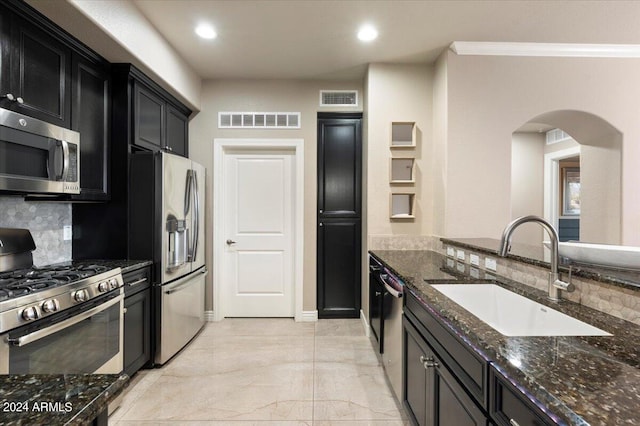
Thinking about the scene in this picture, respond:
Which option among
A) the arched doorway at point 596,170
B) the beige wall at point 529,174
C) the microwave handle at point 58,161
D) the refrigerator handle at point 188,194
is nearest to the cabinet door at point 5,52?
the microwave handle at point 58,161

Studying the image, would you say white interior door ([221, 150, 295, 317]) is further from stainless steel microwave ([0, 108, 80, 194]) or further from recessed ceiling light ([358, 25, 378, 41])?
stainless steel microwave ([0, 108, 80, 194])

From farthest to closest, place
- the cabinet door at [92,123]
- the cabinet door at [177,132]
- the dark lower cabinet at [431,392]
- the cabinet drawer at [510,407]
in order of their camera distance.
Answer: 1. the cabinet door at [177,132]
2. the cabinet door at [92,123]
3. the dark lower cabinet at [431,392]
4. the cabinet drawer at [510,407]

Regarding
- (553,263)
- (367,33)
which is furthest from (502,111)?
(553,263)

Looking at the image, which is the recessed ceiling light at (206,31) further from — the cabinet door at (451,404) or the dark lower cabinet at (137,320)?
the cabinet door at (451,404)

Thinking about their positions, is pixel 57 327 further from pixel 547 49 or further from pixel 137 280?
pixel 547 49

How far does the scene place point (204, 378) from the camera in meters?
2.59

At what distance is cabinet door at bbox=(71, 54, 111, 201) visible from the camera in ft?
7.59

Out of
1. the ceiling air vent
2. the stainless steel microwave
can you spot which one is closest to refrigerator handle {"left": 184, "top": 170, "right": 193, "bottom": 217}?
the stainless steel microwave

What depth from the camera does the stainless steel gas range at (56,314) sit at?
1.49 m

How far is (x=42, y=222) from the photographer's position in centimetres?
238

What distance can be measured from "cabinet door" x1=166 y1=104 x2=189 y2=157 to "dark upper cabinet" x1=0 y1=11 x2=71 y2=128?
115cm

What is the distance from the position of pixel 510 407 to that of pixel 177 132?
145 inches

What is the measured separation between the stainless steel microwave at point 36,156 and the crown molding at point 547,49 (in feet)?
10.5

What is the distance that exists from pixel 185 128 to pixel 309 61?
5.32ft
